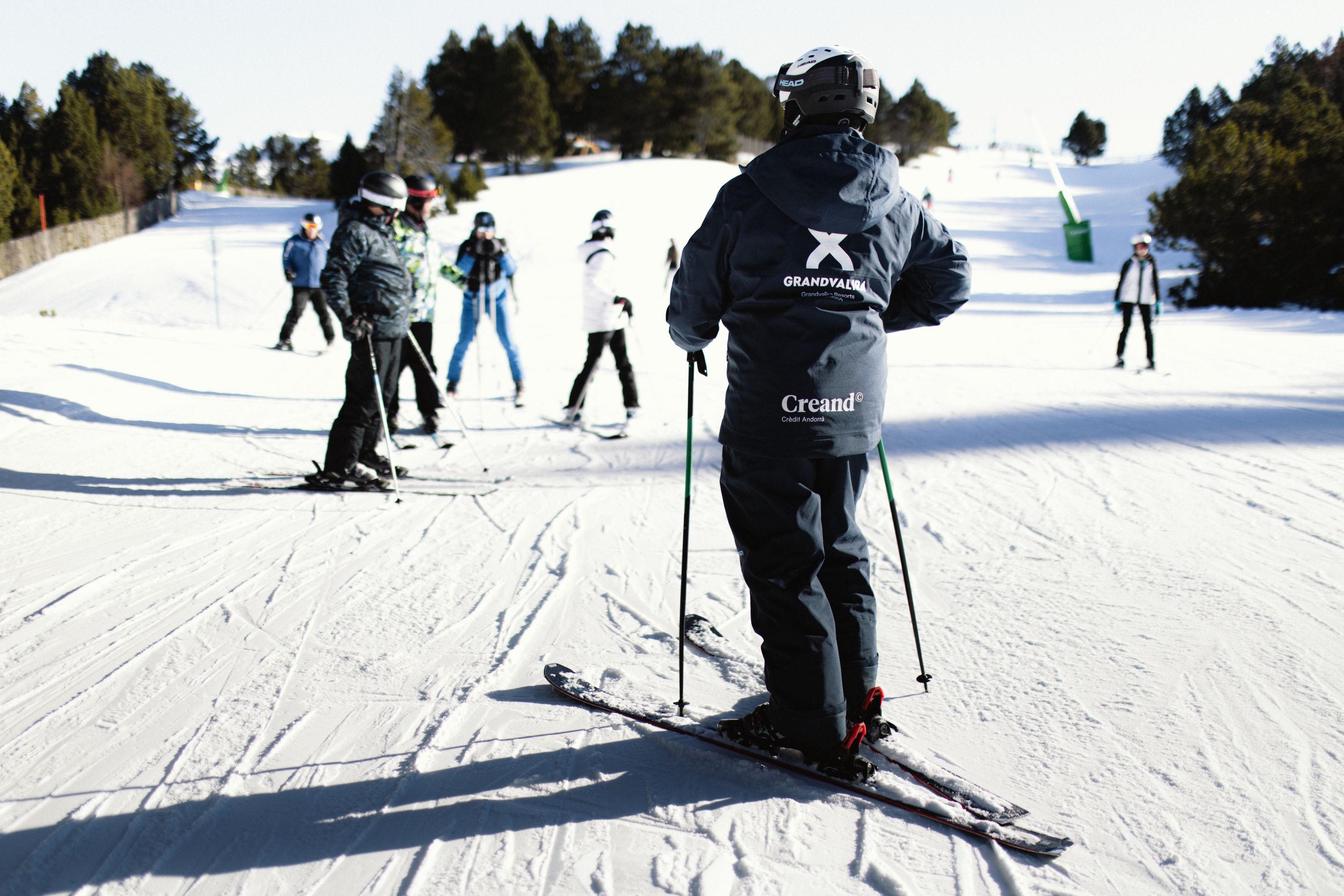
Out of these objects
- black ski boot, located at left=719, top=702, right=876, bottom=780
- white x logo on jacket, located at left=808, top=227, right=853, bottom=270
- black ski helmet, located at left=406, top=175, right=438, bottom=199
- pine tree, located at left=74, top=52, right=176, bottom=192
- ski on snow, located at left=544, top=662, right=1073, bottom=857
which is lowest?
ski on snow, located at left=544, top=662, right=1073, bottom=857

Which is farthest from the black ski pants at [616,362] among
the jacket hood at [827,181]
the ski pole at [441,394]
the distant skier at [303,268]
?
the distant skier at [303,268]

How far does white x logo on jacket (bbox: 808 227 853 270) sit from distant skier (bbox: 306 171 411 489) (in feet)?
13.1

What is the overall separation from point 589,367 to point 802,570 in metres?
5.76

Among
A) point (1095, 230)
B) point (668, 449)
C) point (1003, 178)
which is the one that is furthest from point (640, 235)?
point (1003, 178)

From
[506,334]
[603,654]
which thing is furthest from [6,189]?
[603,654]

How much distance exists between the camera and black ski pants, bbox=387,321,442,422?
707 centimetres

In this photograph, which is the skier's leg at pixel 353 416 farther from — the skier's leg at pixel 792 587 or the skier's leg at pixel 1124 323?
the skier's leg at pixel 1124 323

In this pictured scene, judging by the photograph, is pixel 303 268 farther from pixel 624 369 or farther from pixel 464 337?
pixel 624 369

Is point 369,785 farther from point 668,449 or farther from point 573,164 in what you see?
point 573,164

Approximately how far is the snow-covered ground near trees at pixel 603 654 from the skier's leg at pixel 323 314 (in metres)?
3.62

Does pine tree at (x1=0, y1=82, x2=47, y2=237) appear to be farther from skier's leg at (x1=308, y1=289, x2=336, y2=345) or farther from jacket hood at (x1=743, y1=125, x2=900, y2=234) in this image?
jacket hood at (x1=743, y1=125, x2=900, y2=234)

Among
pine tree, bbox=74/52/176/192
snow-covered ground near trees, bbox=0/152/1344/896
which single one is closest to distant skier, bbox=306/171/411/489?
snow-covered ground near trees, bbox=0/152/1344/896

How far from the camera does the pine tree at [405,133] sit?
43.9 meters

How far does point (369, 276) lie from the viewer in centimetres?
573
